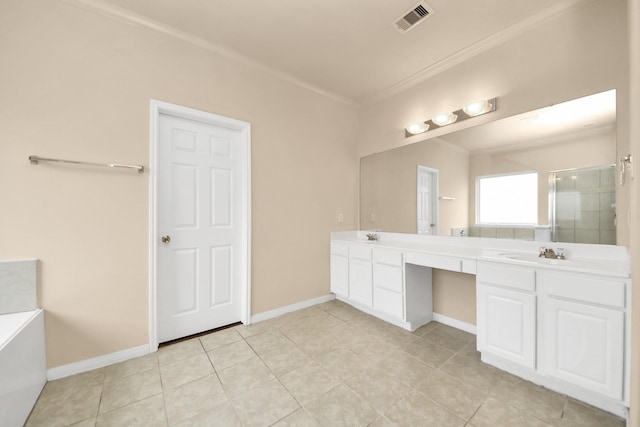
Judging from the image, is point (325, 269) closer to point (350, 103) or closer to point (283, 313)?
point (283, 313)

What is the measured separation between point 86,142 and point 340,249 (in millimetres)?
2514

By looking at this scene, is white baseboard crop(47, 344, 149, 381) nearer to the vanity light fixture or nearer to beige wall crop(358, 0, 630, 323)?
beige wall crop(358, 0, 630, 323)

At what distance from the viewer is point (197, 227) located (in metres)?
2.33

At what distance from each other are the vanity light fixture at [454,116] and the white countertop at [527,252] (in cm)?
116

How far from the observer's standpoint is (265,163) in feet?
8.73

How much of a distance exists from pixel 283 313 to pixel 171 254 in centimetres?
132

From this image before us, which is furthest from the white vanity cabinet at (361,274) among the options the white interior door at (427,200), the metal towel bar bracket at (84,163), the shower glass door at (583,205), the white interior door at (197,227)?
the metal towel bar bracket at (84,163)

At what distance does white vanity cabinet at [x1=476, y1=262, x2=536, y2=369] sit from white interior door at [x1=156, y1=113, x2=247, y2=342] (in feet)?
7.13

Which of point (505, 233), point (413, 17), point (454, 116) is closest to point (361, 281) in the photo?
point (505, 233)

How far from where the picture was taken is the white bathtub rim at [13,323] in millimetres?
1297

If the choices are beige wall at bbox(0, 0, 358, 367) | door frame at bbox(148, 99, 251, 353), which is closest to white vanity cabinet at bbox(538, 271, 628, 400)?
door frame at bbox(148, 99, 251, 353)

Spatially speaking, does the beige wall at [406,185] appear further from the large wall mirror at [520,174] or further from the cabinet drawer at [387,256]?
the cabinet drawer at [387,256]

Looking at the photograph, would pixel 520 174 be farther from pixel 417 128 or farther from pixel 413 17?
pixel 413 17

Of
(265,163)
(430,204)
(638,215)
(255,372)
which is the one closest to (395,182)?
(430,204)
